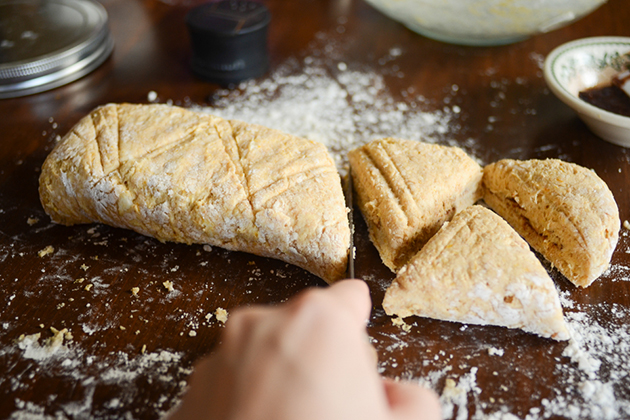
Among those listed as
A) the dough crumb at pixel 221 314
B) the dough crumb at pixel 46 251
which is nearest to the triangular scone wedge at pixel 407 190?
the dough crumb at pixel 221 314

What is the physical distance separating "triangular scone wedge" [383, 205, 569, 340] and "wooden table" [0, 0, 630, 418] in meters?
0.05

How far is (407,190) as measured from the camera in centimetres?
145

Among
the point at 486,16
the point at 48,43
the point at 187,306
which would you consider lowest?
the point at 187,306

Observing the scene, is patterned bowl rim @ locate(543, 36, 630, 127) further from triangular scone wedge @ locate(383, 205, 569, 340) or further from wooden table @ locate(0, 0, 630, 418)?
triangular scone wedge @ locate(383, 205, 569, 340)

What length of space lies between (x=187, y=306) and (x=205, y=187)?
0.32 meters

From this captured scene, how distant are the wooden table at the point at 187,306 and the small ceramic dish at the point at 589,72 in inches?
3.7

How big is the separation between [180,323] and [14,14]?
203 centimetres

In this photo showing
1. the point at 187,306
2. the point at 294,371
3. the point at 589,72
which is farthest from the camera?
the point at 589,72

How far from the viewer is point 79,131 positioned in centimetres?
155

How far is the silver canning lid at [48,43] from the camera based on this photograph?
2.14 metres

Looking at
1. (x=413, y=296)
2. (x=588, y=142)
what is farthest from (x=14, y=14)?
(x=588, y=142)

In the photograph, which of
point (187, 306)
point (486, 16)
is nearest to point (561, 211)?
point (187, 306)

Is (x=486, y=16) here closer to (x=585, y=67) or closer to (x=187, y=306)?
(x=585, y=67)

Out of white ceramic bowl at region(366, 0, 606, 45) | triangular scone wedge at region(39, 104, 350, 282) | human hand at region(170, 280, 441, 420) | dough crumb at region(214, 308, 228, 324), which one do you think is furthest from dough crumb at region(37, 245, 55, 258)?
white ceramic bowl at region(366, 0, 606, 45)
